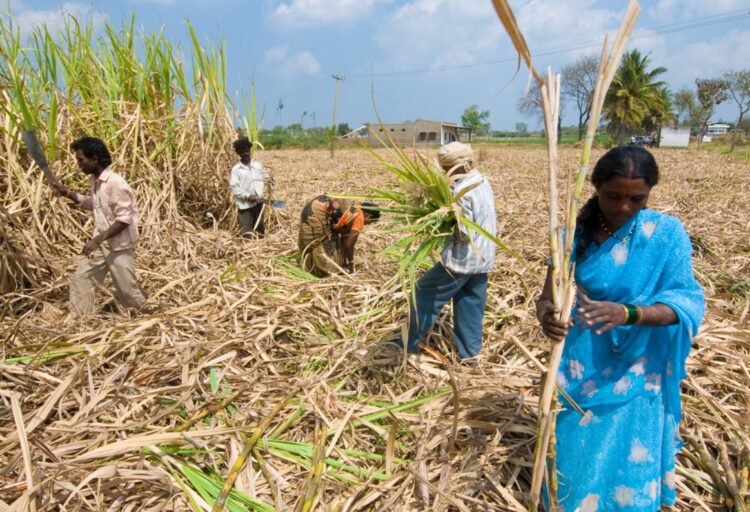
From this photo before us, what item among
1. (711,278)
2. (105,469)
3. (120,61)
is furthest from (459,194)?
(120,61)

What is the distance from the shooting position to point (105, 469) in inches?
71.2

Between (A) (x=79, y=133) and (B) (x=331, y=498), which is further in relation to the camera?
(A) (x=79, y=133)

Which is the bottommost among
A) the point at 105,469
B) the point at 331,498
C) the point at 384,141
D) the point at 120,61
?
the point at 331,498

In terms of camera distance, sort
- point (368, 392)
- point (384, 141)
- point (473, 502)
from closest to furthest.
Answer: point (473, 502)
point (384, 141)
point (368, 392)

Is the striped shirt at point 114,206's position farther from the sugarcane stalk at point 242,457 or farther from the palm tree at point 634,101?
the palm tree at point 634,101

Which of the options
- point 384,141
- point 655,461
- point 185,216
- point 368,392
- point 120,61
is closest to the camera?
point 655,461

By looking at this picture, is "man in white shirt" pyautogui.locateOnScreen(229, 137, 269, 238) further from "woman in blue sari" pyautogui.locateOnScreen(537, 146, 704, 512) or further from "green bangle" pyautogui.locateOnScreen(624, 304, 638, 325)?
"green bangle" pyautogui.locateOnScreen(624, 304, 638, 325)

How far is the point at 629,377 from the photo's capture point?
1418 millimetres

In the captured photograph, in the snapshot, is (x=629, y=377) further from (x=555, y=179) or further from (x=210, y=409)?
(x=210, y=409)

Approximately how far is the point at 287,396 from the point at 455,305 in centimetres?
107

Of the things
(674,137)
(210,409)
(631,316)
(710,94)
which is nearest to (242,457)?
(210,409)

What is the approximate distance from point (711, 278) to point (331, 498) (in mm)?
3420

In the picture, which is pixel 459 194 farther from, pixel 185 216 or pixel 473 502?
pixel 185 216

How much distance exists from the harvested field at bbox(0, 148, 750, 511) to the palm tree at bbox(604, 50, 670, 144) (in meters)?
31.7
